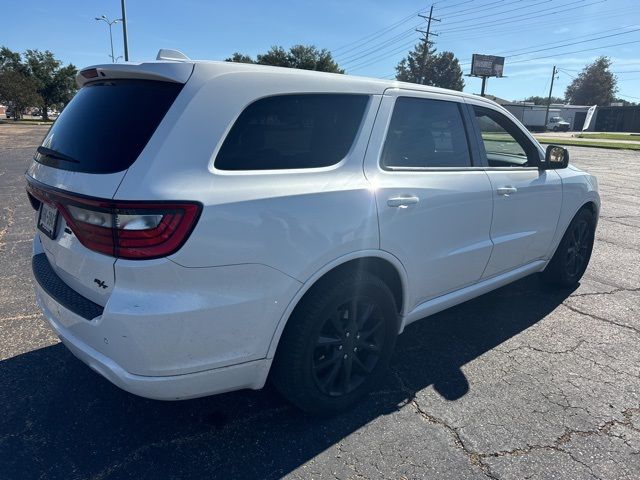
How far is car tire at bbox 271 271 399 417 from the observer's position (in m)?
2.39

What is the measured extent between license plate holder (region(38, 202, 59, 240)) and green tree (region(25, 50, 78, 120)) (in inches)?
2243

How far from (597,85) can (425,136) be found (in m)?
117

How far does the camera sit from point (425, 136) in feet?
10.2

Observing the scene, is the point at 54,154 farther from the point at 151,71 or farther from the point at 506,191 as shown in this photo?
the point at 506,191

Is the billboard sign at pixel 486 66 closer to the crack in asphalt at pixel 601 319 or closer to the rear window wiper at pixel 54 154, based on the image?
the crack in asphalt at pixel 601 319

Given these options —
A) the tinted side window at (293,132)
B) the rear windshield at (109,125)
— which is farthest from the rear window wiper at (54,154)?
the tinted side window at (293,132)

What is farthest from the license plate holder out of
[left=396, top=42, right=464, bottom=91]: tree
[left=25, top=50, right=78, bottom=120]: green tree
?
[left=396, top=42, right=464, bottom=91]: tree

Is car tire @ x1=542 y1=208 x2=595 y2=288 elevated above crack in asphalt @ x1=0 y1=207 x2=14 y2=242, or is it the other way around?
car tire @ x1=542 y1=208 x2=595 y2=288

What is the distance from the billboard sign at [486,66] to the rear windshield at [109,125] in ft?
245

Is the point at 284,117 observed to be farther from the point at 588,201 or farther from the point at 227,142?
the point at 588,201

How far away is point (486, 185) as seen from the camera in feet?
10.9

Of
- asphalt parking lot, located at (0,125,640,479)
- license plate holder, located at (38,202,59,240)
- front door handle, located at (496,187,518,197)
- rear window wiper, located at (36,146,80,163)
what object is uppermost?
rear window wiper, located at (36,146,80,163)

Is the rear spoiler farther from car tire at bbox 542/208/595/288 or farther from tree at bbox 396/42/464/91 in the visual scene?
tree at bbox 396/42/464/91

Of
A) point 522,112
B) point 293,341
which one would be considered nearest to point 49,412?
point 293,341
